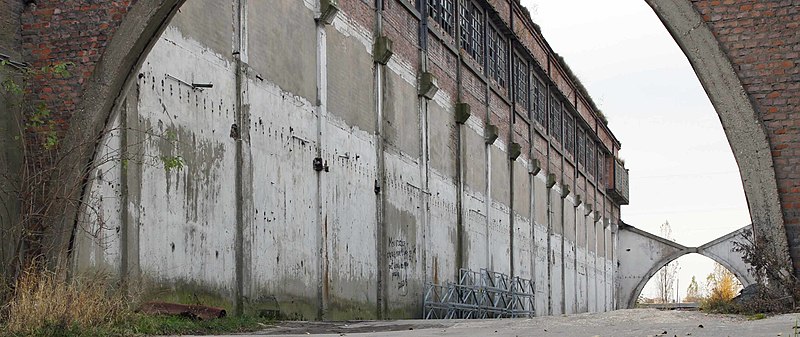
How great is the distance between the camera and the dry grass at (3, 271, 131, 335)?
1033 cm

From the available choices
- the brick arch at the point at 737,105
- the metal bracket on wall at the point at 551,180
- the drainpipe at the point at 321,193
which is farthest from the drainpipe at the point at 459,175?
the brick arch at the point at 737,105

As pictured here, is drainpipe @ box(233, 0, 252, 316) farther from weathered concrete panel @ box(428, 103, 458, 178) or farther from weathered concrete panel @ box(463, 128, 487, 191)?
weathered concrete panel @ box(463, 128, 487, 191)

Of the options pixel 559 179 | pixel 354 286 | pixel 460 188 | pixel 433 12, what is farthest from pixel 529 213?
pixel 354 286

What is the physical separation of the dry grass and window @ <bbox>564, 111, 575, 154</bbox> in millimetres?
31057

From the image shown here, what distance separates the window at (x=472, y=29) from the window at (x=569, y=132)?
12.3 m

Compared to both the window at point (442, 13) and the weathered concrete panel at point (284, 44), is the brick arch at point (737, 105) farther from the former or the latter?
the window at point (442, 13)

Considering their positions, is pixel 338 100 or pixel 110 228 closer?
pixel 110 228

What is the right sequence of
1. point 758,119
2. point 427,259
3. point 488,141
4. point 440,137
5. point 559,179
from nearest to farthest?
point 758,119 < point 427,259 < point 440,137 < point 488,141 < point 559,179

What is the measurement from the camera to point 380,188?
21.4 meters

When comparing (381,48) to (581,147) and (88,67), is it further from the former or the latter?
(581,147)

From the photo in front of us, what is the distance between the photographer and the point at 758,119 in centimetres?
1081

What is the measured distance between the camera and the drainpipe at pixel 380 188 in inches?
841

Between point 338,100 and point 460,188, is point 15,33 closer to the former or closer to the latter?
A: point 338,100

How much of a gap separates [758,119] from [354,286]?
34.3 feet
